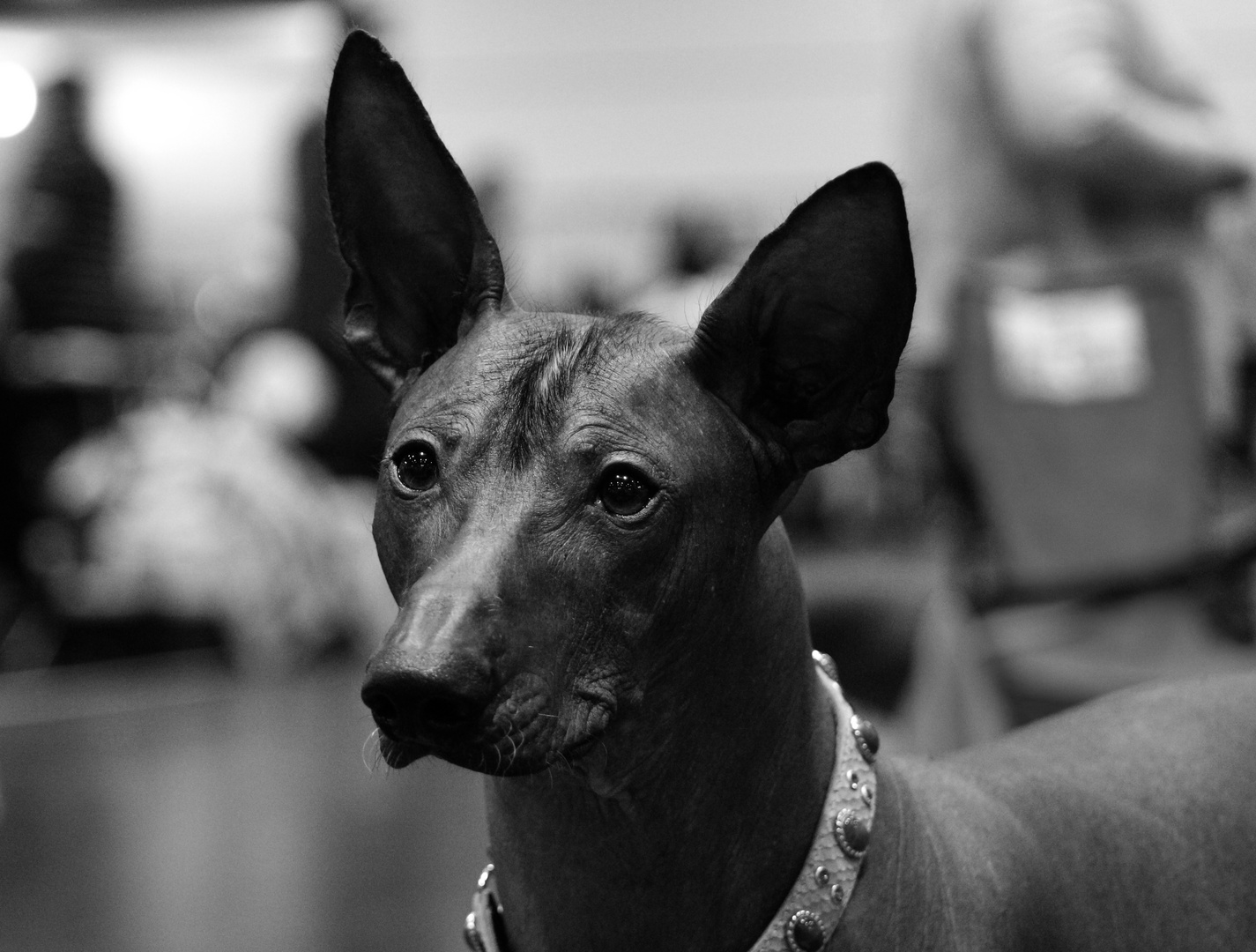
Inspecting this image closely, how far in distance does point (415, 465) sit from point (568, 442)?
0.40 feet

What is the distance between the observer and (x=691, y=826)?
111 cm

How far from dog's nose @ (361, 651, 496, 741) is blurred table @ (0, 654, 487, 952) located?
1.00 m

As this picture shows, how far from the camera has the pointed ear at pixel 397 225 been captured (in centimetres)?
117

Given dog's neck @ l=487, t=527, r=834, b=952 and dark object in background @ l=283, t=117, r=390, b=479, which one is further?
dark object in background @ l=283, t=117, r=390, b=479

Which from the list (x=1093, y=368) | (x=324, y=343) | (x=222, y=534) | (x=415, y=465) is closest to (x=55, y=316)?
(x=324, y=343)

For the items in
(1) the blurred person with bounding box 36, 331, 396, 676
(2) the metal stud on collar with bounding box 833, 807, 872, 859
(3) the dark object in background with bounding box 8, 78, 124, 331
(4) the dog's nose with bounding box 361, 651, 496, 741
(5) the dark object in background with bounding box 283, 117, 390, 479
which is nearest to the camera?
(4) the dog's nose with bounding box 361, 651, 496, 741

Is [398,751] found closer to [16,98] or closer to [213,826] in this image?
[213,826]

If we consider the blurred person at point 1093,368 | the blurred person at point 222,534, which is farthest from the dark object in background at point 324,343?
the blurred person at point 1093,368

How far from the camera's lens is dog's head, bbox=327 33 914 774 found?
943 mm

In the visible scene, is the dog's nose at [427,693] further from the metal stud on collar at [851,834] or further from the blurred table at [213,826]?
the blurred table at [213,826]

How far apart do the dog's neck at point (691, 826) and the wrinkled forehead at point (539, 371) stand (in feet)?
0.61

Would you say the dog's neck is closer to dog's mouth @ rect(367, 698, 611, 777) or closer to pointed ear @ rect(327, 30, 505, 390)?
dog's mouth @ rect(367, 698, 611, 777)

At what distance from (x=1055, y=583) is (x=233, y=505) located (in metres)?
3.09

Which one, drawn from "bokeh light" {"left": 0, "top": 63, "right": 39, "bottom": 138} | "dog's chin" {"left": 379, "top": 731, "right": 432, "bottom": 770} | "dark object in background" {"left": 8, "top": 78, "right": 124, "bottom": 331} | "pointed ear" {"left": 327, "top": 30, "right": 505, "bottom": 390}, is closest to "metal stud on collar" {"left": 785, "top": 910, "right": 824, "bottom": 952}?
"dog's chin" {"left": 379, "top": 731, "right": 432, "bottom": 770}
